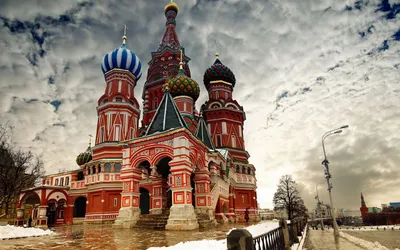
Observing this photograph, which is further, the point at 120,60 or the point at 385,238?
the point at 120,60

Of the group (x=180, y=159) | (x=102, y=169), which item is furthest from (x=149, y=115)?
(x=180, y=159)

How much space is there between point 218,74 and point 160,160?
2007 cm

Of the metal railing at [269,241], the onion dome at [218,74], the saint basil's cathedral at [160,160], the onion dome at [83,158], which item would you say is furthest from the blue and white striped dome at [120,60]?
the metal railing at [269,241]

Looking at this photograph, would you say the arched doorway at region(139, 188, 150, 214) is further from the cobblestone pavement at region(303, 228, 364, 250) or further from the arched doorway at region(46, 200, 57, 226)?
the cobblestone pavement at region(303, 228, 364, 250)

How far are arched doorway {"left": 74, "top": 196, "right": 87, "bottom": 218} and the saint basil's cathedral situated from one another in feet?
0.33

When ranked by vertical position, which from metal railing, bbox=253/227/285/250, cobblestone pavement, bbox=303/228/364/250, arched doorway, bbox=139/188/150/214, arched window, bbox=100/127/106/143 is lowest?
cobblestone pavement, bbox=303/228/364/250

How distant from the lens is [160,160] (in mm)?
17359

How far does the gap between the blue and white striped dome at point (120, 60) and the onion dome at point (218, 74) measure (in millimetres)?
9512

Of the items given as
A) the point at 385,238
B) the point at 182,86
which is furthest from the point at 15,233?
the point at 385,238

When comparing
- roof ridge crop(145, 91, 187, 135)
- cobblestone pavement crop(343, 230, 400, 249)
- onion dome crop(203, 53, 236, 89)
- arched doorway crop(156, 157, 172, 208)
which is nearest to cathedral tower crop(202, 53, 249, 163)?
onion dome crop(203, 53, 236, 89)

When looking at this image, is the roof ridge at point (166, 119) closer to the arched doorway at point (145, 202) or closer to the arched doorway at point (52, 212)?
the arched doorway at point (145, 202)

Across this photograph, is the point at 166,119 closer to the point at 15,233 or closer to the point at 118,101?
the point at 15,233

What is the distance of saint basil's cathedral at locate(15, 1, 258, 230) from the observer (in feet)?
50.8

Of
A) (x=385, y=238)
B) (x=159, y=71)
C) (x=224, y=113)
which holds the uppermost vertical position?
(x=159, y=71)
